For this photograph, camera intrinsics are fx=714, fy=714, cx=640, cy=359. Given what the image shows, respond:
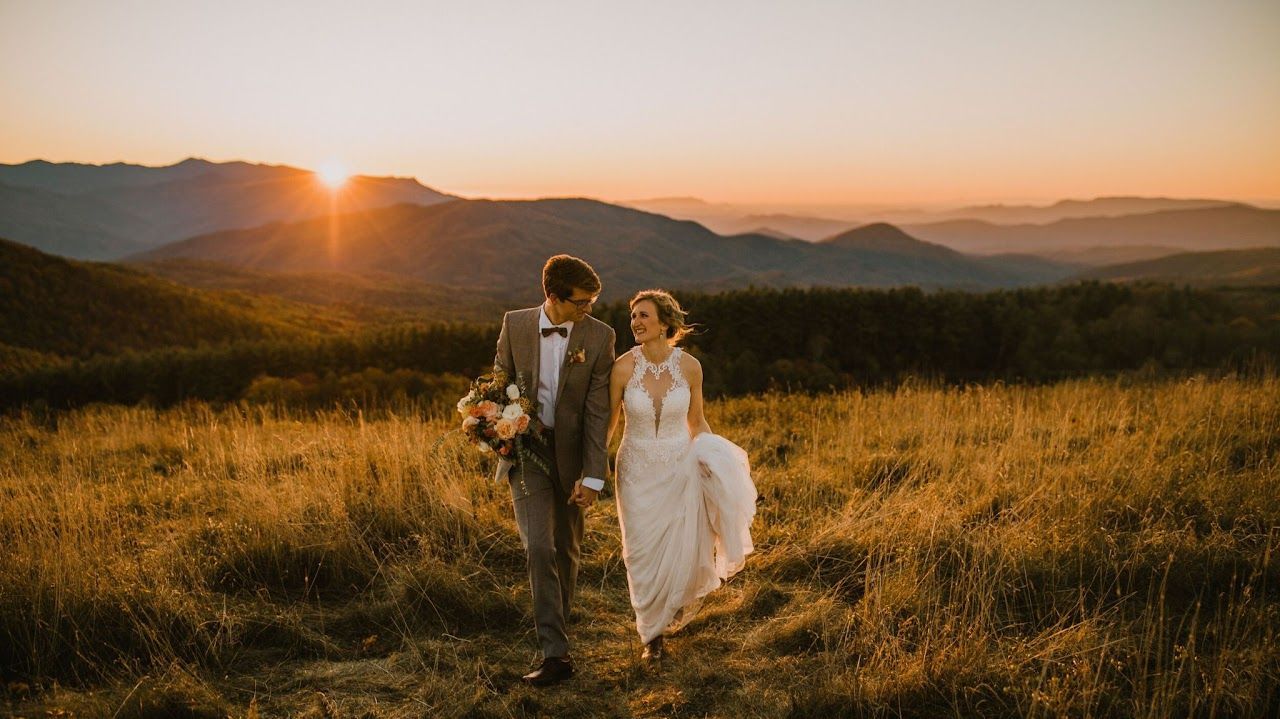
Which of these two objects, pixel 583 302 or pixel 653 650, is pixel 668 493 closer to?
pixel 653 650

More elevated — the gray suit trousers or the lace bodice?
the lace bodice

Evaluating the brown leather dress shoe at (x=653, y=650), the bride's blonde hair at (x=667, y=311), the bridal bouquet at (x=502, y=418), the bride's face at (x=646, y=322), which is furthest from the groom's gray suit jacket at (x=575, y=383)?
the brown leather dress shoe at (x=653, y=650)

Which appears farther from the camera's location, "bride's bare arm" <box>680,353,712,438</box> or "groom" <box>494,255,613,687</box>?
"bride's bare arm" <box>680,353,712,438</box>

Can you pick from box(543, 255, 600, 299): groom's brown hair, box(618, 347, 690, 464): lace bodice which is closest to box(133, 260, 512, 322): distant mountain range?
box(618, 347, 690, 464): lace bodice

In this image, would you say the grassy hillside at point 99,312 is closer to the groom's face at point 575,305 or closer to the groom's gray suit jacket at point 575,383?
the groom's gray suit jacket at point 575,383

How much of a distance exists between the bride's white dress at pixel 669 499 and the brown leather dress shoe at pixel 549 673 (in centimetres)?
59

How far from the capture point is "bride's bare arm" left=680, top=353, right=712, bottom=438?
456 cm

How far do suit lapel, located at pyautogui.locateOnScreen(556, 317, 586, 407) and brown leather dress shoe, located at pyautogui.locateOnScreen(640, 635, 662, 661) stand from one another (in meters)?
1.61

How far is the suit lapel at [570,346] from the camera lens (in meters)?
4.16

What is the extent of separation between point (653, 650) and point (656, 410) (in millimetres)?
1475

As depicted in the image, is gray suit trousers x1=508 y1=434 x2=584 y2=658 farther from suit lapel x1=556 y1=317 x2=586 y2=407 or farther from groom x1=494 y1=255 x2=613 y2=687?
suit lapel x1=556 y1=317 x2=586 y2=407

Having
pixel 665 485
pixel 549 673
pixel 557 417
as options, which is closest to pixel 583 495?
pixel 557 417

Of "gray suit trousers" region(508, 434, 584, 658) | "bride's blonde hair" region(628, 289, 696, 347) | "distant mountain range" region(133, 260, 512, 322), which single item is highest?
"bride's blonde hair" region(628, 289, 696, 347)

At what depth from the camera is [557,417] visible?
4.19 metres
